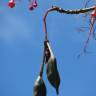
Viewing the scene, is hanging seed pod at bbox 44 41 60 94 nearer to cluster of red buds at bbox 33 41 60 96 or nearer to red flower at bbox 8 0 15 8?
cluster of red buds at bbox 33 41 60 96

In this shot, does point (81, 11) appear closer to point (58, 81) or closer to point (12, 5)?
point (58, 81)

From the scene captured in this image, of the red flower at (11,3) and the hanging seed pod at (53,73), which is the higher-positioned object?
the hanging seed pod at (53,73)

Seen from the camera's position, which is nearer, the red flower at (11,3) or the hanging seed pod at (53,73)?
the hanging seed pod at (53,73)

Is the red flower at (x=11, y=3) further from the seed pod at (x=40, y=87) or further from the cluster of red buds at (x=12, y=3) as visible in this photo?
the seed pod at (x=40, y=87)

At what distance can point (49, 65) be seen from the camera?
702 mm

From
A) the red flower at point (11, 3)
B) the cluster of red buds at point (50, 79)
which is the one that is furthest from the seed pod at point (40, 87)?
the red flower at point (11, 3)

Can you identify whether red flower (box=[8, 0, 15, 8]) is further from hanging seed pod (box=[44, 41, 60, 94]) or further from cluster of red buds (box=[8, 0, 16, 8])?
hanging seed pod (box=[44, 41, 60, 94])

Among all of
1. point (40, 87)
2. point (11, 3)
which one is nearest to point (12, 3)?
point (11, 3)

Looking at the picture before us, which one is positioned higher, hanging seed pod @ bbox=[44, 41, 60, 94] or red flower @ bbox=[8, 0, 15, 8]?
hanging seed pod @ bbox=[44, 41, 60, 94]

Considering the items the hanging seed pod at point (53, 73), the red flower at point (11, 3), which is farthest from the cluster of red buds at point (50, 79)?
the red flower at point (11, 3)

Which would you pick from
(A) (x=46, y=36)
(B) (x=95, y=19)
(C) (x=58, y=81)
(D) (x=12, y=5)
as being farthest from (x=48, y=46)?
(D) (x=12, y=5)

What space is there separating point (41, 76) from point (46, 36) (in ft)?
0.54

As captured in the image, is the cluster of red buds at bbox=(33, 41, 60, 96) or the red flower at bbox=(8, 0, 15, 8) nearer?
the cluster of red buds at bbox=(33, 41, 60, 96)

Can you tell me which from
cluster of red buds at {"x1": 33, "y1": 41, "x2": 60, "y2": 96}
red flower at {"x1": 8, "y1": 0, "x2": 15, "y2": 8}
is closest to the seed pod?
cluster of red buds at {"x1": 33, "y1": 41, "x2": 60, "y2": 96}
